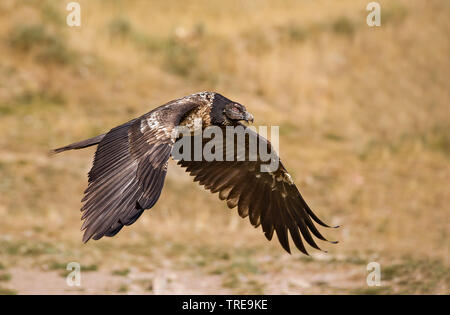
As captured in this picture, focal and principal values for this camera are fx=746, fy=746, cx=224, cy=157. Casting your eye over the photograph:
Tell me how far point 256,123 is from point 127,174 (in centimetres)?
1045

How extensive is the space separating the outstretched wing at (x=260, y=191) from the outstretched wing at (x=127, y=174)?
1.37 metres

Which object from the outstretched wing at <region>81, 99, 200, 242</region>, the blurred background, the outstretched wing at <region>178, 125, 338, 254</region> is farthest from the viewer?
the blurred background

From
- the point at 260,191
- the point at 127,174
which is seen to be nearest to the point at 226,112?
the point at 260,191

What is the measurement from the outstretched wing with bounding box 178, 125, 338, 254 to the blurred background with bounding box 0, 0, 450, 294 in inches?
54.1

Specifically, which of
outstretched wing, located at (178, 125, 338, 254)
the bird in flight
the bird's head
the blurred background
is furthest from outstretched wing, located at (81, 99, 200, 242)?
the blurred background

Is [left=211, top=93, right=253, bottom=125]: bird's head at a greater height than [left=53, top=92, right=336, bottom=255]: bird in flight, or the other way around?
[left=211, top=93, right=253, bottom=125]: bird's head

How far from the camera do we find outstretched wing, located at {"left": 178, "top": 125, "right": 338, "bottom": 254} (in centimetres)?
644

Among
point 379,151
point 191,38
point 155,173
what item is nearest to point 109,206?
point 155,173

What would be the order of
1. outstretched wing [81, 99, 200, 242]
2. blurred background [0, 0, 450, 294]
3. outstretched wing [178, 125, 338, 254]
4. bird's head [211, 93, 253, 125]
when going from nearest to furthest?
Result: 1. outstretched wing [81, 99, 200, 242]
2. bird's head [211, 93, 253, 125]
3. outstretched wing [178, 125, 338, 254]
4. blurred background [0, 0, 450, 294]

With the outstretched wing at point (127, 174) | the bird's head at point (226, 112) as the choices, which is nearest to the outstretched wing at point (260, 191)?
the bird's head at point (226, 112)

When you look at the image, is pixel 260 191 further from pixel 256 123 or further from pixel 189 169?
pixel 256 123

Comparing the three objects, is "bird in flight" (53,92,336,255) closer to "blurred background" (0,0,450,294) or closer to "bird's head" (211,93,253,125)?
"bird's head" (211,93,253,125)

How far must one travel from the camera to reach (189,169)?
6.90 meters

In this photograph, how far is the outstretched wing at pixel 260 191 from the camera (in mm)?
Result: 6441
